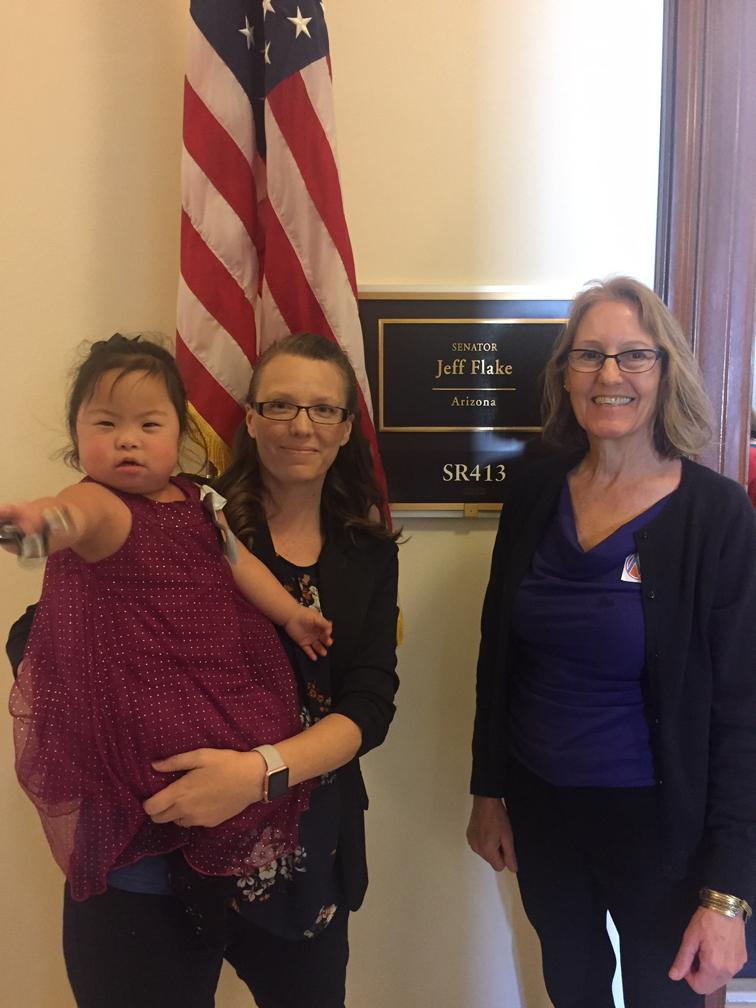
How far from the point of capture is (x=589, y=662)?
1.11 m

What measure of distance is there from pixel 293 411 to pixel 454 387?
565 mm

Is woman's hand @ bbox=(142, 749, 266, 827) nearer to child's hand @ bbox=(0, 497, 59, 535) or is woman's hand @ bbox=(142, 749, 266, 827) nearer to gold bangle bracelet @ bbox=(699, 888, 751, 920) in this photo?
child's hand @ bbox=(0, 497, 59, 535)

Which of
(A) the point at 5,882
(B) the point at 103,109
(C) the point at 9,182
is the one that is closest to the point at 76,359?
(C) the point at 9,182

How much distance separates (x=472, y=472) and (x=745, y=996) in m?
1.48

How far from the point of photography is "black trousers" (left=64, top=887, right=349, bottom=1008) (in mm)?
925

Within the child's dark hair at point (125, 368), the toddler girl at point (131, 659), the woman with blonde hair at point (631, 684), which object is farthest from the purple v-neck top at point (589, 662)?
the child's dark hair at point (125, 368)

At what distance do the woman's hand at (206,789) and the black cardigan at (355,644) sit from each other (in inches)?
7.3

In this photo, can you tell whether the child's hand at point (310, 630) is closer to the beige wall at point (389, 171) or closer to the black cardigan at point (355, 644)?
the black cardigan at point (355, 644)

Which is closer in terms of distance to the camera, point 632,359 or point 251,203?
point 632,359

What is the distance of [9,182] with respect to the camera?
4.76 ft

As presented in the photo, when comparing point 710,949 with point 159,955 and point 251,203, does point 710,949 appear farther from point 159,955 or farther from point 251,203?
point 251,203

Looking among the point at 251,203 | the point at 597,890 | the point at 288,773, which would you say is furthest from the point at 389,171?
the point at 597,890

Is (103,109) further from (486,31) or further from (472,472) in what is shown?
(472,472)

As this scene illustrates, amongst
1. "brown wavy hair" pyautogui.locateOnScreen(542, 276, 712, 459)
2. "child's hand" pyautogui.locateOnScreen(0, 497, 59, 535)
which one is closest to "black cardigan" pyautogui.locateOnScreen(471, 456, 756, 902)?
"brown wavy hair" pyautogui.locateOnScreen(542, 276, 712, 459)
